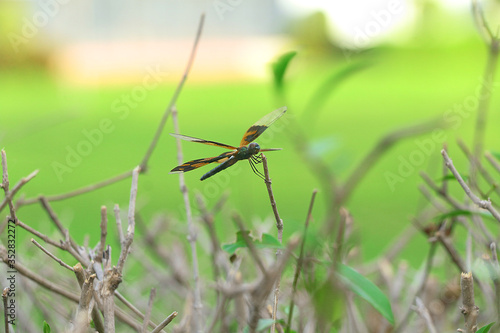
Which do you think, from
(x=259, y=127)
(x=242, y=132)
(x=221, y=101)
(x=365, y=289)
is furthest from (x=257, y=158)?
(x=221, y=101)

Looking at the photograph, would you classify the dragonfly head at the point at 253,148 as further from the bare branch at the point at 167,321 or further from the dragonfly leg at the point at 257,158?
the bare branch at the point at 167,321

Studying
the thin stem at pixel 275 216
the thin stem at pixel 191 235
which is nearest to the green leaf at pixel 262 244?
the thin stem at pixel 275 216

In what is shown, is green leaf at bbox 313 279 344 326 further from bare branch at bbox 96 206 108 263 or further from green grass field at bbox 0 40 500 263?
bare branch at bbox 96 206 108 263

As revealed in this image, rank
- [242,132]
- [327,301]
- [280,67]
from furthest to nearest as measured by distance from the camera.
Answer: [242,132] < [280,67] < [327,301]

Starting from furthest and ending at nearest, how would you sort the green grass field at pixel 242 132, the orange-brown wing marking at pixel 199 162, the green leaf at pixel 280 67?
the green grass field at pixel 242 132, the green leaf at pixel 280 67, the orange-brown wing marking at pixel 199 162

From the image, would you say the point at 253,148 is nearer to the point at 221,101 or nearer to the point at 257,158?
the point at 257,158

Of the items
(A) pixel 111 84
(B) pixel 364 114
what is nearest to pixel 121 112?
(B) pixel 364 114
